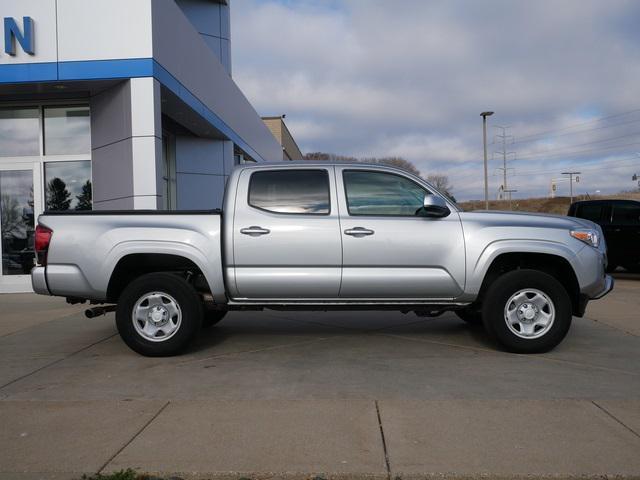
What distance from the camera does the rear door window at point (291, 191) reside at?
5.84 meters

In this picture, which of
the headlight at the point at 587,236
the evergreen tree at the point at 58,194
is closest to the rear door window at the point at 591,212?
the headlight at the point at 587,236

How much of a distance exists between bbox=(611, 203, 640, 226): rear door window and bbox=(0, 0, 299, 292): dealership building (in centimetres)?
1049

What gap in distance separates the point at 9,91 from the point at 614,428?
39.3ft

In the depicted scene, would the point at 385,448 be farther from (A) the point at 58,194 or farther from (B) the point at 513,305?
(A) the point at 58,194

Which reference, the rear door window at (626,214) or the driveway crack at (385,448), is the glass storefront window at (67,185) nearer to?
the driveway crack at (385,448)

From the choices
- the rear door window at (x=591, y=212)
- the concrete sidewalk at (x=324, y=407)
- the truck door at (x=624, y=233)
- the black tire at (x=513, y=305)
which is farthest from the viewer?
the rear door window at (x=591, y=212)

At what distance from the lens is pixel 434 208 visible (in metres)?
5.64

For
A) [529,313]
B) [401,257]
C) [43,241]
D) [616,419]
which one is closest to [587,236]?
[529,313]

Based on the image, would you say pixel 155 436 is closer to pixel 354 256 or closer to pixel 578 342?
pixel 354 256

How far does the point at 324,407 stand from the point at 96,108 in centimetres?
938

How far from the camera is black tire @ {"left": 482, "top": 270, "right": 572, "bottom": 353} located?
5.66m

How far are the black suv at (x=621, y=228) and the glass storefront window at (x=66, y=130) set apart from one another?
12.3m

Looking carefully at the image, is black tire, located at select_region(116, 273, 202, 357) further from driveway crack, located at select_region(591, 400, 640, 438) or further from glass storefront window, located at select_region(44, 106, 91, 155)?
glass storefront window, located at select_region(44, 106, 91, 155)

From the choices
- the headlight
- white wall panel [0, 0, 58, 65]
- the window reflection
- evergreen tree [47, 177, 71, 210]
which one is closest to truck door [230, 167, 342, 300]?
the window reflection
